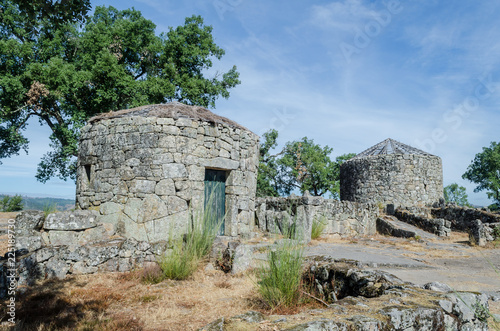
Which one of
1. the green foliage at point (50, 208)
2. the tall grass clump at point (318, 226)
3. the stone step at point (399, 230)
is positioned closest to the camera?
the green foliage at point (50, 208)

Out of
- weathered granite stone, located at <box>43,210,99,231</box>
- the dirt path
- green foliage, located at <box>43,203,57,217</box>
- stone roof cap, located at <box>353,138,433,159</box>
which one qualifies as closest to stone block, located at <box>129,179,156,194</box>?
weathered granite stone, located at <box>43,210,99,231</box>

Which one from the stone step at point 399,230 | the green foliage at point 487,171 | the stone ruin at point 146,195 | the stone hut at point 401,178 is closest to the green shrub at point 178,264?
the stone ruin at point 146,195

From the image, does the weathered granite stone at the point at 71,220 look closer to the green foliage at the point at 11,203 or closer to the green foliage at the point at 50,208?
the green foliage at the point at 50,208

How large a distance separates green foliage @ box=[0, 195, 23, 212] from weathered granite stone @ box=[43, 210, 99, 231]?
570 inches

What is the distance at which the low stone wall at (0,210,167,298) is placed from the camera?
5.64 m

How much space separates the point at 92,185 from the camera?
8.98 m

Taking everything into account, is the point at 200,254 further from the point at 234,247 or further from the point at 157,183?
the point at 157,183

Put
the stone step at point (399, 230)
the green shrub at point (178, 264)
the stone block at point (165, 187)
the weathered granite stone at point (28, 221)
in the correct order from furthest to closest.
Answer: the stone step at point (399, 230), the stone block at point (165, 187), the weathered granite stone at point (28, 221), the green shrub at point (178, 264)

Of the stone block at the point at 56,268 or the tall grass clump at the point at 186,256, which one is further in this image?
the tall grass clump at the point at 186,256

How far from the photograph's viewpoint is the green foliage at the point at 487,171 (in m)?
25.5

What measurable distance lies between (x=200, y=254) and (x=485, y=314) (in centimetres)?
458

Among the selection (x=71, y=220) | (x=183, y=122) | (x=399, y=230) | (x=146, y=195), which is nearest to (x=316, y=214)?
(x=399, y=230)

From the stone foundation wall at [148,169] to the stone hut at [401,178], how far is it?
38.4 feet

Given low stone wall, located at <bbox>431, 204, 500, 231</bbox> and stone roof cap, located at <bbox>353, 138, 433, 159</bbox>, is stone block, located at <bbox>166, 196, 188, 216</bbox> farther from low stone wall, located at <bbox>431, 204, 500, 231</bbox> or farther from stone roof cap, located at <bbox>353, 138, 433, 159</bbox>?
stone roof cap, located at <bbox>353, 138, 433, 159</bbox>
